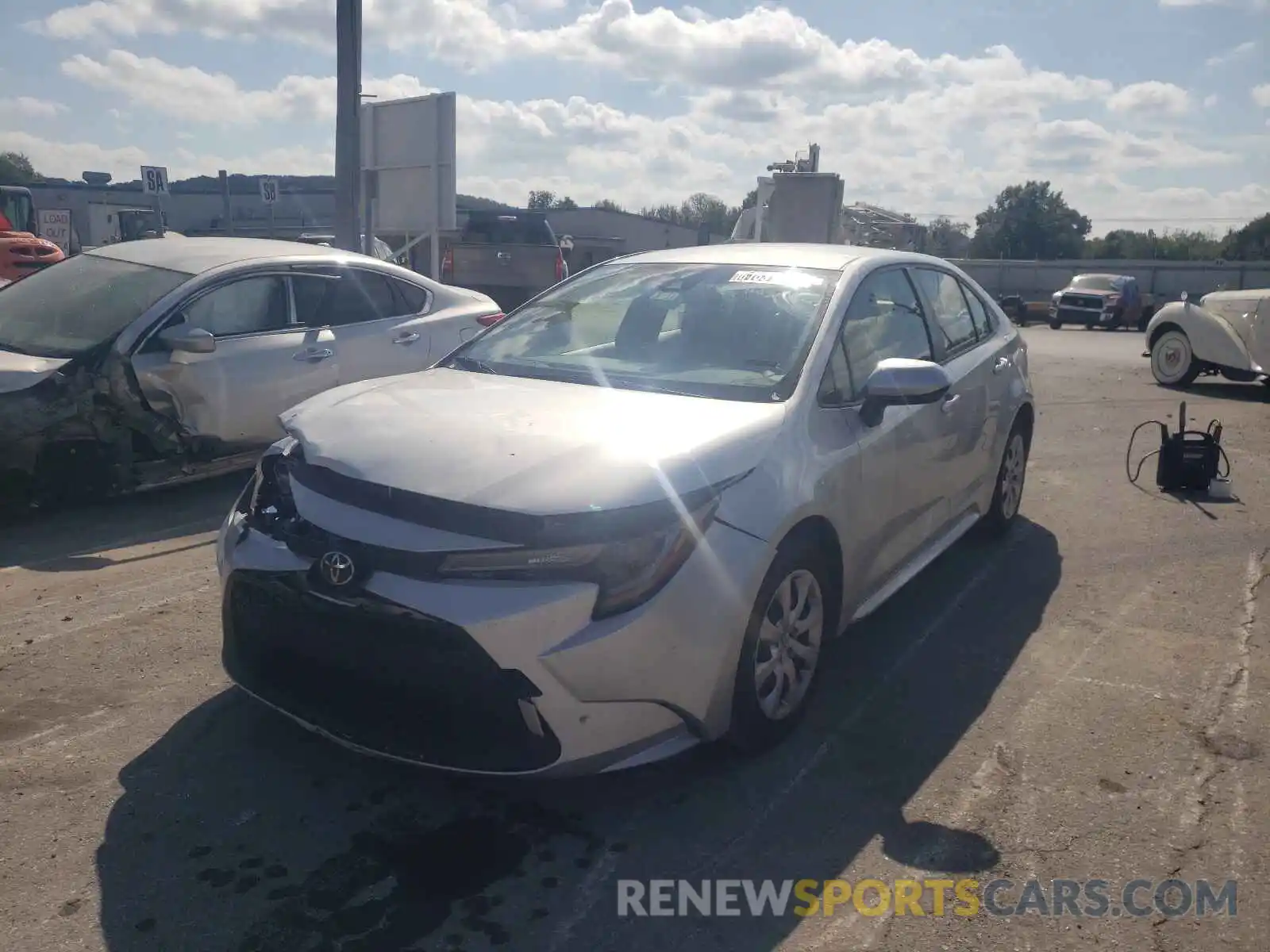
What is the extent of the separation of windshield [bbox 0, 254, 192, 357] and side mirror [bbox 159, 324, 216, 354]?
0.34 metres

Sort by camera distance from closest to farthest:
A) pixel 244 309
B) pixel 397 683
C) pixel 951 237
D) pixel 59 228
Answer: pixel 397 683 < pixel 244 309 < pixel 59 228 < pixel 951 237

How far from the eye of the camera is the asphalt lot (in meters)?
2.81

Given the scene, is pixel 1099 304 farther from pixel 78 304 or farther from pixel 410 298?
pixel 78 304

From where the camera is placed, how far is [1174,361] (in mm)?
13703

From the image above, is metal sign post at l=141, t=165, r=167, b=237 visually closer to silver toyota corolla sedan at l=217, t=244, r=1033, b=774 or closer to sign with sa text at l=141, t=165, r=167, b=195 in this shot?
sign with sa text at l=141, t=165, r=167, b=195

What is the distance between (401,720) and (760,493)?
4.19 ft

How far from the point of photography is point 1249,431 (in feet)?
34.2

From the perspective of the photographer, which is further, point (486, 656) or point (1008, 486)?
point (1008, 486)

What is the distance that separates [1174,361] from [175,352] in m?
12.0

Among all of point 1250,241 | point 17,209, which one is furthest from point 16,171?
point 1250,241

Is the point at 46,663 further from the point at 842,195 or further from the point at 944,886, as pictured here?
the point at 842,195

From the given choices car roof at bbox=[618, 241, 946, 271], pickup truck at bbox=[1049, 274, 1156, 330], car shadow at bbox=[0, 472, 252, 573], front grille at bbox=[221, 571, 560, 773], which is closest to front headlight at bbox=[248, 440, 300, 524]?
front grille at bbox=[221, 571, 560, 773]

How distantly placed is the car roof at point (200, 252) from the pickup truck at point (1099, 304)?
26137 mm

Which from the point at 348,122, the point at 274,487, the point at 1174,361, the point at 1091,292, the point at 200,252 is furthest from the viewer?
the point at 1091,292
